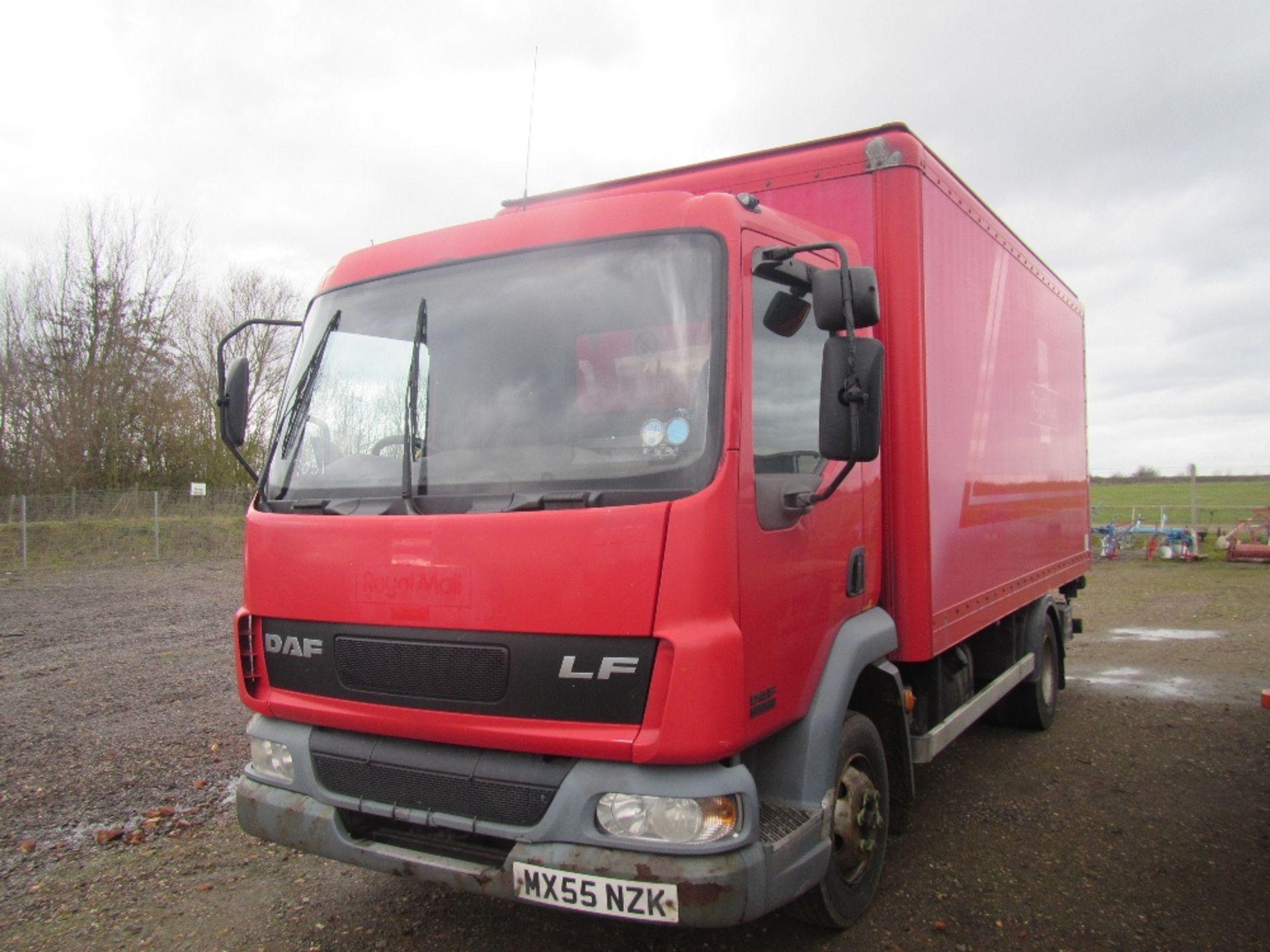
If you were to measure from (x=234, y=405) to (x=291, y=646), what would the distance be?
113 cm

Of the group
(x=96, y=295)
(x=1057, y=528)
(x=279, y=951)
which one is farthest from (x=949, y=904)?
(x=96, y=295)

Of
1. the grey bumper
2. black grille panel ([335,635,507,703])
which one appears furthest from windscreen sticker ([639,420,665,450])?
the grey bumper

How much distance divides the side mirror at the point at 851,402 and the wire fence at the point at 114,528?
20.1 m

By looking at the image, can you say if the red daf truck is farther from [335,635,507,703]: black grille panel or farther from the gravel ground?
the gravel ground

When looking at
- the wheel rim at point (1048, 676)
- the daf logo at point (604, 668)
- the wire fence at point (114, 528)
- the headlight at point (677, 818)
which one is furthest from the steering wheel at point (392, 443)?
the wire fence at point (114, 528)

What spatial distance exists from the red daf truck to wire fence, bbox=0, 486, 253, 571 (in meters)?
18.7

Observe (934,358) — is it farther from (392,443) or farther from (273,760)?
(273,760)

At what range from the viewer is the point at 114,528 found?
21.1 meters

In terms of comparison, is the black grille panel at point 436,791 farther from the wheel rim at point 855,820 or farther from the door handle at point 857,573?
the door handle at point 857,573

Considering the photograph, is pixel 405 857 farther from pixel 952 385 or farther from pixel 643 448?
pixel 952 385

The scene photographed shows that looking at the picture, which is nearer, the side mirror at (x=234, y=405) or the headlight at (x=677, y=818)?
the headlight at (x=677, y=818)

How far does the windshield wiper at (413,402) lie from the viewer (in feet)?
10.0

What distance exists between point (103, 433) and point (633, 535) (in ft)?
89.8

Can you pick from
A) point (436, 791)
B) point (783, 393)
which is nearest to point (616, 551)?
point (783, 393)
